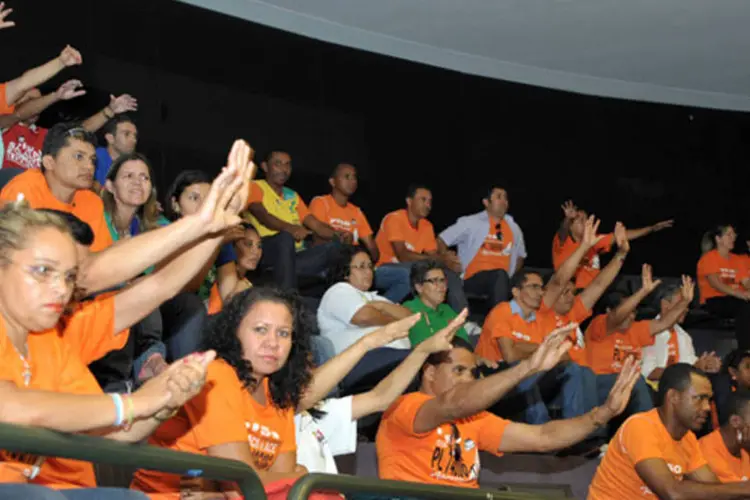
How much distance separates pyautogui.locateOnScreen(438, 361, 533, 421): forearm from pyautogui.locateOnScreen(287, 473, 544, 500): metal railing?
2.88 ft

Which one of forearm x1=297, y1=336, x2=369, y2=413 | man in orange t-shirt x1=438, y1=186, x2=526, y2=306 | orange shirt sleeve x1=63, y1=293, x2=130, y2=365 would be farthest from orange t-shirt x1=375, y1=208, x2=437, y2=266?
orange shirt sleeve x1=63, y1=293, x2=130, y2=365

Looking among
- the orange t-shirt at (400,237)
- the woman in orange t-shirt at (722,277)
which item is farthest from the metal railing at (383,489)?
the woman in orange t-shirt at (722,277)

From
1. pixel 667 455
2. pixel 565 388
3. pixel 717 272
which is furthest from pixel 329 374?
pixel 717 272

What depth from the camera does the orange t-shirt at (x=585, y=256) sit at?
754cm

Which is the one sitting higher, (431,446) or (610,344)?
(610,344)

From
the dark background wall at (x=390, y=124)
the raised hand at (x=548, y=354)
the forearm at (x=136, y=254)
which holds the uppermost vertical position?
the dark background wall at (x=390, y=124)

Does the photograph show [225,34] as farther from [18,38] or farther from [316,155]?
[18,38]

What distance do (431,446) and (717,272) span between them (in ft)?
15.8

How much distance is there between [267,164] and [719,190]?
4.72 meters

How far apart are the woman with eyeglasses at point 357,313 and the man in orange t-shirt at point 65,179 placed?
1268 mm

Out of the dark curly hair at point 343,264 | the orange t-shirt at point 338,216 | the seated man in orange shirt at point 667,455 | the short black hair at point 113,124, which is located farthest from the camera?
the orange t-shirt at point 338,216

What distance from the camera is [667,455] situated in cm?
444

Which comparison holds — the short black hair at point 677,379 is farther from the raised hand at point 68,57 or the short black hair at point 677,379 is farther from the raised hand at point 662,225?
the raised hand at point 662,225

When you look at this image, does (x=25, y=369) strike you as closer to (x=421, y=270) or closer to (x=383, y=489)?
(x=383, y=489)
